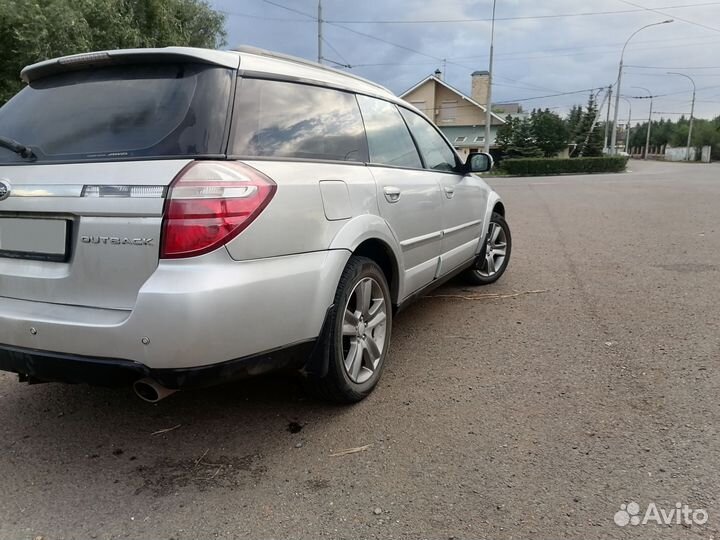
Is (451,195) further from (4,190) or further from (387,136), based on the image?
(4,190)

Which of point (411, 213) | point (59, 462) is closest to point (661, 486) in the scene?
point (411, 213)

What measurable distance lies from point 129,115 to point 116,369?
108cm

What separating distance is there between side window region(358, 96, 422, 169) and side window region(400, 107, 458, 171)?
15cm

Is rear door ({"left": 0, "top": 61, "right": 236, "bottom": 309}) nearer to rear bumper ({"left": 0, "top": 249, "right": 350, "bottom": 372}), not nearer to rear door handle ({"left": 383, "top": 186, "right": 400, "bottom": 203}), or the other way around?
rear bumper ({"left": 0, "top": 249, "right": 350, "bottom": 372})

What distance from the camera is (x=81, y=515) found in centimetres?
221

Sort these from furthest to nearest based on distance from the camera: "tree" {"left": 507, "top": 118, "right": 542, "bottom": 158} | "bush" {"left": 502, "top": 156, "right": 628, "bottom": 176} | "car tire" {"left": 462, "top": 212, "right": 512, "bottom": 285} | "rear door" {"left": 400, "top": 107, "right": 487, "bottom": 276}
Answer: "tree" {"left": 507, "top": 118, "right": 542, "bottom": 158}, "bush" {"left": 502, "top": 156, "right": 628, "bottom": 176}, "car tire" {"left": 462, "top": 212, "right": 512, "bottom": 285}, "rear door" {"left": 400, "top": 107, "right": 487, "bottom": 276}

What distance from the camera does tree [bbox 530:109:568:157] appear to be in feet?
155

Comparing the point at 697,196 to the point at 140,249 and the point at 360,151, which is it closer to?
the point at 360,151

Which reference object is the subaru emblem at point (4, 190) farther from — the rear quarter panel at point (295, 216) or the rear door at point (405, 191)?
the rear door at point (405, 191)

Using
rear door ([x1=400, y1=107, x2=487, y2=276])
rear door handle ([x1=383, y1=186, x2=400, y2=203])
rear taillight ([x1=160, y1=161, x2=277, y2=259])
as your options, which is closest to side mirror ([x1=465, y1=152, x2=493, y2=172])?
rear door ([x1=400, y1=107, x2=487, y2=276])

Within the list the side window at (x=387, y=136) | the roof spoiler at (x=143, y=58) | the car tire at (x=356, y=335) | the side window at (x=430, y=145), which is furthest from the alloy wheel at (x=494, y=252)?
the roof spoiler at (x=143, y=58)

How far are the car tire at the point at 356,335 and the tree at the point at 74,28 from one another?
14.6 metres

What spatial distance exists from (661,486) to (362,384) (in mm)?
1484

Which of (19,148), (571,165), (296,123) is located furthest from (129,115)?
(571,165)
